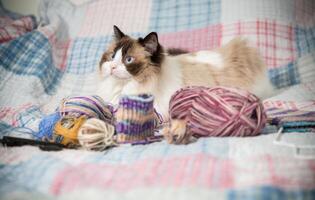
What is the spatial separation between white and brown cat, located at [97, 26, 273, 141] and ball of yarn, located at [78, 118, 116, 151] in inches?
13.6

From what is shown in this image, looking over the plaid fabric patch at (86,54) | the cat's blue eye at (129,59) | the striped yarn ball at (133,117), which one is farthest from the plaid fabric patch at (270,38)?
the striped yarn ball at (133,117)

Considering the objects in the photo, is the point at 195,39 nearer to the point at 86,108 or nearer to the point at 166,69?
the point at 166,69

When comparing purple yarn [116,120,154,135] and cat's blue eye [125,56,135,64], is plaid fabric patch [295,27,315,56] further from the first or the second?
purple yarn [116,120,154,135]

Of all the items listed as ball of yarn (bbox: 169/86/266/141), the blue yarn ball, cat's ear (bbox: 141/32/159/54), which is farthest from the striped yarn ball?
cat's ear (bbox: 141/32/159/54)

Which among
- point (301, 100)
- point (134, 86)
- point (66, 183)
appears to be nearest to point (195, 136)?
point (134, 86)

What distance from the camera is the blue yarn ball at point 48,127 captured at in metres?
1.28

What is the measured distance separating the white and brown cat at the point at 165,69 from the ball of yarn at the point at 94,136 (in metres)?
0.34

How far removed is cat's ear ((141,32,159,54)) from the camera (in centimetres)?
151

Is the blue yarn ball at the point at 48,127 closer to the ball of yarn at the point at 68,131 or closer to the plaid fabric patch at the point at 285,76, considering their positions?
the ball of yarn at the point at 68,131

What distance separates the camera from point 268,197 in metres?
0.77

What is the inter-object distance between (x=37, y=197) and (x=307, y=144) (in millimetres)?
720

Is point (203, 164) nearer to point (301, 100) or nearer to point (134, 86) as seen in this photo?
point (134, 86)

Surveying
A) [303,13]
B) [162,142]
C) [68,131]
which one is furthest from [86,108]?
[303,13]

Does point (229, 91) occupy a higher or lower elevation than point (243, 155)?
higher
